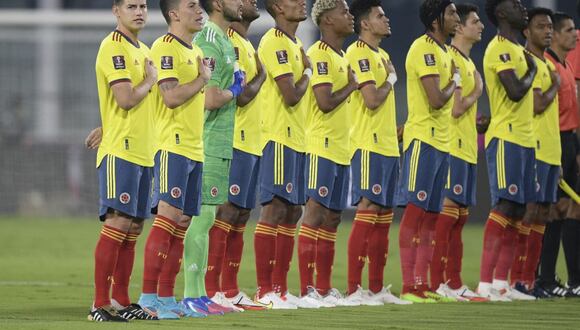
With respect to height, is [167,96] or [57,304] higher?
[167,96]

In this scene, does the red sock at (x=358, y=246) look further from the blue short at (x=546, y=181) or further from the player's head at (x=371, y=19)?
the blue short at (x=546, y=181)

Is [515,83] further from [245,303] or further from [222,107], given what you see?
[245,303]

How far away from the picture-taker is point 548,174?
14.2m

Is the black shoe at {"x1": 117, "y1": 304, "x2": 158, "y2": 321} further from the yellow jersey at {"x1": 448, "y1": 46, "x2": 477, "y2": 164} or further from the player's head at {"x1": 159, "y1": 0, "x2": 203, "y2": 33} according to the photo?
the yellow jersey at {"x1": 448, "y1": 46, "x2": 477, "y2": 164}

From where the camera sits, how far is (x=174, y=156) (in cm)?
1097

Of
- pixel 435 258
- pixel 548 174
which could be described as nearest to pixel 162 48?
pixel 435 258

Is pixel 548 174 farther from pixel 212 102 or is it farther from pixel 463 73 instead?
pixel 212 102

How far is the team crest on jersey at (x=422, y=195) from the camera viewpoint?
43.3ft

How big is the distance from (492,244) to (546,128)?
126 centimetres

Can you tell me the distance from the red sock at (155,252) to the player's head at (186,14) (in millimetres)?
1477

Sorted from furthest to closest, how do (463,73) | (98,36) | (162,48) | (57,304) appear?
(98,36)
(463,73)
(57,304)
(162,48)

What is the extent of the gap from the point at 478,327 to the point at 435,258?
120 inches

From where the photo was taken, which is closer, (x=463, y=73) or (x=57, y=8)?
(x=463, y=73)

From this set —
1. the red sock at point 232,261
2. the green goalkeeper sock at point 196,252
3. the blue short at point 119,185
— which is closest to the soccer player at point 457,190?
the red sock at point 232,261
